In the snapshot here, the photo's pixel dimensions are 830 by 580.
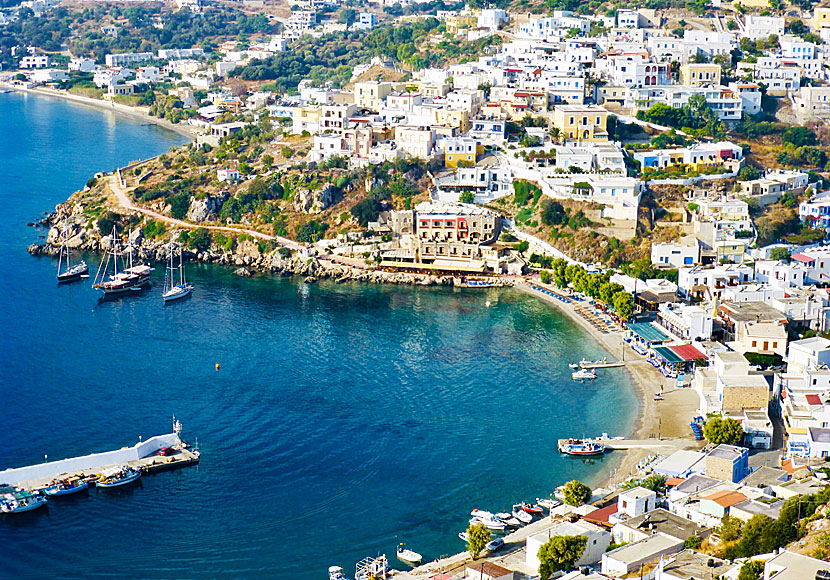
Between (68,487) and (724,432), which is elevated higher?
(724,432)

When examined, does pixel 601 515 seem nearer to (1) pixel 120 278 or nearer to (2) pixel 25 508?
(2) pixel 25 508

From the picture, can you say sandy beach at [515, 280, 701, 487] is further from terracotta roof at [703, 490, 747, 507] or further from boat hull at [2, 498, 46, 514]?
boat hull at [2, 498, 46, 514]

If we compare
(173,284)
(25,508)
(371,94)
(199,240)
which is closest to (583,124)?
(371,94)

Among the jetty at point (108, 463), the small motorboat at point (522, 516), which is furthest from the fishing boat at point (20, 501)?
the small motorboat at point (522, 516)

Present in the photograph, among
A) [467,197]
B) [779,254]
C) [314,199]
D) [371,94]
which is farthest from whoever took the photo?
[371,94]

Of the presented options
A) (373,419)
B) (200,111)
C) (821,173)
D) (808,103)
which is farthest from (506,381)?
(200,111)

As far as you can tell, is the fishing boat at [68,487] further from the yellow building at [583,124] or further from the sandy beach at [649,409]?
the yellow building at [583,124]

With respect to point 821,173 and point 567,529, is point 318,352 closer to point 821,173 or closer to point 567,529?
point 567,529
